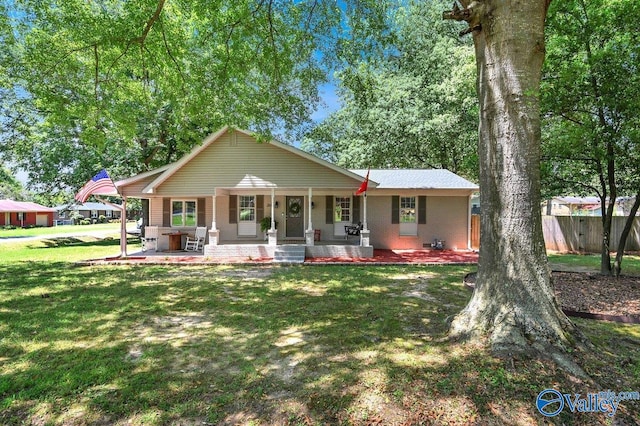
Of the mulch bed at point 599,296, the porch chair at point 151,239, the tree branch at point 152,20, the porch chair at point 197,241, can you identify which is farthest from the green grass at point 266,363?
the porch chair at point 151,239

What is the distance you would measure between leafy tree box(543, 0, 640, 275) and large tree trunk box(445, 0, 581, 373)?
3004mm

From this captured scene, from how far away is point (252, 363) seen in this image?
11.8 ft

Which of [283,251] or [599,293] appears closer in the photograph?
[599,293]

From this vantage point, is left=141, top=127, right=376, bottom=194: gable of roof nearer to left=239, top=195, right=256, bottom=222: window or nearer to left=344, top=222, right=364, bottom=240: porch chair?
left=239, top=195, right=256, bottom=222: window

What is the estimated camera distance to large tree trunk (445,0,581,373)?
11.5ft

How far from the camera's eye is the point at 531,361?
122 inches

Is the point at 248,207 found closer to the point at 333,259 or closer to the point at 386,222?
the point at 333,259

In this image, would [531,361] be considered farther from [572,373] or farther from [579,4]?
[579,4]

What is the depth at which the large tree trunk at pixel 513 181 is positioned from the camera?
139 inches

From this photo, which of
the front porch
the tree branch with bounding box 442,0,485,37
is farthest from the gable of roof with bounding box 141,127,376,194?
the tree branch with bounding box 442,0,485,37

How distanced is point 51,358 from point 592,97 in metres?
10.5

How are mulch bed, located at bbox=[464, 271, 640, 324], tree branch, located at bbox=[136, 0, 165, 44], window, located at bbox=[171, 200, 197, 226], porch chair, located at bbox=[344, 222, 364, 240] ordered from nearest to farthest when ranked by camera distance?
1. mulch bed, located at bbox=[464, 271, 640, 324]
2. tree branch, located at bbox=[136, 0, 165, 44]
3. porch chair, located at bbox=[344, 222, 364, 240]
4. window, located at bbox=[171, 200, 197, 226]

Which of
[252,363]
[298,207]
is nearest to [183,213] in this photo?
[298,207]

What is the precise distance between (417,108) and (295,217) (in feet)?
32.5
